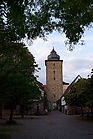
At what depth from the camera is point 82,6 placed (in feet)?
46.8

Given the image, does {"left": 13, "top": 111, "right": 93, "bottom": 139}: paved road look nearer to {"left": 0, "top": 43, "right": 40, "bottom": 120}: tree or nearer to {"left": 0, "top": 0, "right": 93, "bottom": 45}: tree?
{"left": 0, "top": 43, "right": 40, "bottom": 120}: tree

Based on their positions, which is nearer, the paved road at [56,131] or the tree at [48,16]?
the tree at [48,16]

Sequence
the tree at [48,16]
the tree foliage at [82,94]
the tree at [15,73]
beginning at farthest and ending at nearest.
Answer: the tree foliage at [82,94] → the tree at [15,73] → the tree at [48,16]

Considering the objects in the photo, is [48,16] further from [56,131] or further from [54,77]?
[54,77]

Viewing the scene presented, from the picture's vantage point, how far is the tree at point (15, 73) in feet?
71.9

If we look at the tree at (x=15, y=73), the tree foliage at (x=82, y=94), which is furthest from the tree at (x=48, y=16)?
the tree foliage at (x=82, y=94)

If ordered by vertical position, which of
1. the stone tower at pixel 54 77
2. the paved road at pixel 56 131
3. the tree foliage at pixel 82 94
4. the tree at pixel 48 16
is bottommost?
the paved road at pixel 56 131

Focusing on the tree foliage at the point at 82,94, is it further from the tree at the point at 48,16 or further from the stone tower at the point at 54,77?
the stone tower at the point at 54,77

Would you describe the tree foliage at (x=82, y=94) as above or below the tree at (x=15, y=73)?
above

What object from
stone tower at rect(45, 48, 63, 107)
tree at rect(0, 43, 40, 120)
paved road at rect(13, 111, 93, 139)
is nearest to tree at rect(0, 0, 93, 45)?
tree at rect(0, 43, 40, 120)

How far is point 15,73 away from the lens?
36938mm

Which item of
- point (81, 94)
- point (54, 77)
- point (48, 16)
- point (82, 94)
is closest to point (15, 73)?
point (48, 16)

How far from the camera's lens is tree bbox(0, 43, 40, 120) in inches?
863

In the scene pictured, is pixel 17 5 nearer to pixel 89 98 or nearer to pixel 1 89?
pixel 1 89
